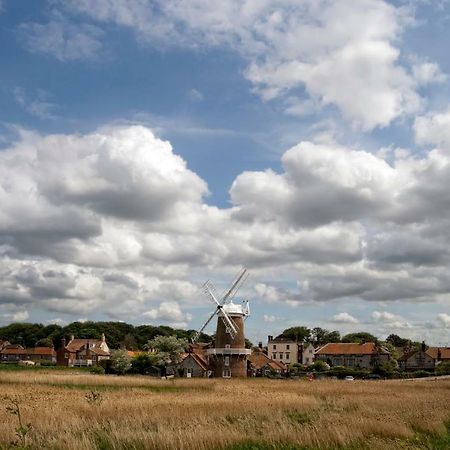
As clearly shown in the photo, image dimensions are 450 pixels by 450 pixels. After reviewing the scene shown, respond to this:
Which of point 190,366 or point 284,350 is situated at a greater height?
point 284,350

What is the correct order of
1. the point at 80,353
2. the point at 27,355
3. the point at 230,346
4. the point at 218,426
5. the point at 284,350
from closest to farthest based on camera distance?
the point at 218,426, the point at 230,346, the point at 80,353, the point at 284,350, the point at 27,355

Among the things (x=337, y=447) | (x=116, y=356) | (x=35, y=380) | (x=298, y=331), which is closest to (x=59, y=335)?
(x=298, y=331)

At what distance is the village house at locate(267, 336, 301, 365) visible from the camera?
131250 mm

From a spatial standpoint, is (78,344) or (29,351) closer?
(78,344)

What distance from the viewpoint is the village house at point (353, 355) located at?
11212cm

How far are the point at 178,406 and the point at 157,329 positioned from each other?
172 m

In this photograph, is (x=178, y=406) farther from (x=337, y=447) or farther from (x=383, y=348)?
(x=383, y=348)

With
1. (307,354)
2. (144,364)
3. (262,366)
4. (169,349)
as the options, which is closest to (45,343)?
(307,354)

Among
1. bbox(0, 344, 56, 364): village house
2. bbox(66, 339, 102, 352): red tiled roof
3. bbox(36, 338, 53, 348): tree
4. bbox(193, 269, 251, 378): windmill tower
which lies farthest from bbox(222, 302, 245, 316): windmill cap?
bbox(36, 338, 53, 348): tree

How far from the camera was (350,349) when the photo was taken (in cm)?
11612

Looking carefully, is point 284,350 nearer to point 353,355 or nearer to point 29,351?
point 353,355

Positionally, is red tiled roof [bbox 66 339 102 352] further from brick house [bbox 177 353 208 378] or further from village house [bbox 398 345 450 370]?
village house [bbox 398 345 450 370]

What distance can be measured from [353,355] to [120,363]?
51210 millimetres

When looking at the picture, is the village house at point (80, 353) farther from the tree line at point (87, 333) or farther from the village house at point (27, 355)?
the tree line at point (87, 333)
